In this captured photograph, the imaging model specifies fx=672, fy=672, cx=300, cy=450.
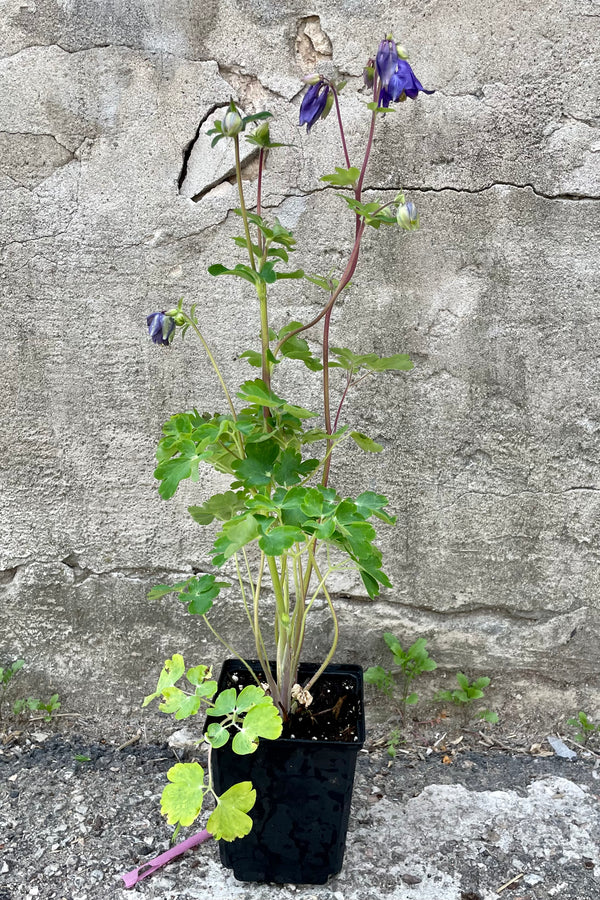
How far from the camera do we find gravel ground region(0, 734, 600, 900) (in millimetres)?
1544

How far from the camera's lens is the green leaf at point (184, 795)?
4.18 ft

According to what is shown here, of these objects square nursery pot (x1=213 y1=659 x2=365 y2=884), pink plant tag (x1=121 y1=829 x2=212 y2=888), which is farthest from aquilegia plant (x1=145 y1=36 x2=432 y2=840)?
pink plant tag (x1=121 y1=829 x2=212 y2=888)

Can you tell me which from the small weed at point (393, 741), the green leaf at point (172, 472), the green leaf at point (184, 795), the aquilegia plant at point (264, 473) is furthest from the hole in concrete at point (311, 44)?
the small weed at point (393, 741)

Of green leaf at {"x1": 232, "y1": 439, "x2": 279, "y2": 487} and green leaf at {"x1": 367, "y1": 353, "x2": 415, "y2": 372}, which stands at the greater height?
green leaf at {"x1": 367, "y1": 353, "x2": 415, "y2": 372}

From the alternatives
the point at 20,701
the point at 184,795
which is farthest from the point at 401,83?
the point at 20,701

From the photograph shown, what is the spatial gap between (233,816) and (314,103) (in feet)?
4.64

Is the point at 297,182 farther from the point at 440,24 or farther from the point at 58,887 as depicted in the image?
the point at 58,887

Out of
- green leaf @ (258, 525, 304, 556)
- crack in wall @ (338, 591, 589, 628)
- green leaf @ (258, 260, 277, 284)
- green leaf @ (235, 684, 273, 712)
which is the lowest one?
crack in wall @ (338, 591, 589, 628)

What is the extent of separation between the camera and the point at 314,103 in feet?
4.47

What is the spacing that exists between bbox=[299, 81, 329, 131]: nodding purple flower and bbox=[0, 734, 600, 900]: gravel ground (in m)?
1.69

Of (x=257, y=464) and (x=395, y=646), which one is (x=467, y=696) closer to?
(x=395, y=646)

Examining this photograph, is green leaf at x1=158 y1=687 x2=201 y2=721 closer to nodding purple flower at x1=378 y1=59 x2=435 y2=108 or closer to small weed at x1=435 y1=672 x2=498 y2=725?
small weed at x1=435 y1=672 x2=498 y2=725

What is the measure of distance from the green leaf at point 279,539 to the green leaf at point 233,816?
18.8 inches

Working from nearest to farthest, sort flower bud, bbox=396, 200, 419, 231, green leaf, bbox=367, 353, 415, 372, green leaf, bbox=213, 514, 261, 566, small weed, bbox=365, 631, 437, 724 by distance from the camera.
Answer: green leaf, bbox=213, 514, 261, 566 → flower bud, bbox=396, 200, 419, 231 → green leaf, bbox=367, 353, 415, 372 → small weed, bbox=365, 631, 437, 724
